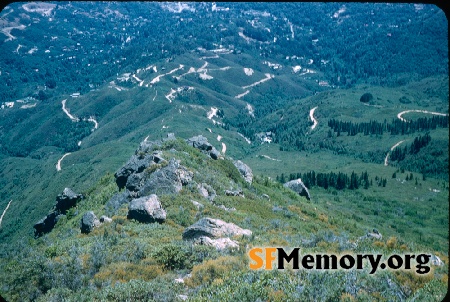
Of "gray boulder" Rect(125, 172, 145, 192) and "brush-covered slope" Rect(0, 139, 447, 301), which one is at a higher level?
"brush-covered slope" Rect(0, 139, 447, 301)

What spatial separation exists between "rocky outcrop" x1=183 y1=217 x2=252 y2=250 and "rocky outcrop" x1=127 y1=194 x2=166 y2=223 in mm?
4112

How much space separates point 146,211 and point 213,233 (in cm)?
585

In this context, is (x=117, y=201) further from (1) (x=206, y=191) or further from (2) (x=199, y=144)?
(2) (x=199, y=144)

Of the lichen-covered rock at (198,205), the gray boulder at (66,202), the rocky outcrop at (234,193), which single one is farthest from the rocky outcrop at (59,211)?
the lichen-covered rock at (198,205)

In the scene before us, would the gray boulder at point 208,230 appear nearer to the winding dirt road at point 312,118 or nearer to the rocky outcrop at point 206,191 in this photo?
the rocky outcrop at point 206,191

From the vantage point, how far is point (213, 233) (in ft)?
56.3

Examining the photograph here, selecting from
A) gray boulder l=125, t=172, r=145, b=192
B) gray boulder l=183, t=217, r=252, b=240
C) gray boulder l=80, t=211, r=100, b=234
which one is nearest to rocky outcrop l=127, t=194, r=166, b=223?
gray boulder l=80, t=211, r=100, b=234

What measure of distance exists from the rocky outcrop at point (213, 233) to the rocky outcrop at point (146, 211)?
13.5 feet

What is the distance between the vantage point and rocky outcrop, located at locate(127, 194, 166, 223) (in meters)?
21.3

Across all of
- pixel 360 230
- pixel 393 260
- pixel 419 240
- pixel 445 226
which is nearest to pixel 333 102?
pixel 445 226

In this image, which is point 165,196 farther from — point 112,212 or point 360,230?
point 360,230

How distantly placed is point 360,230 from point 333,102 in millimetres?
127690

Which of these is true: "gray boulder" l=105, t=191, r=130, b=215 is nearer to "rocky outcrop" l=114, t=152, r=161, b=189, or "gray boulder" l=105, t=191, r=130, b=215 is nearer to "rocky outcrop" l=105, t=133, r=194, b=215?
"rocky outcrop" l=105, t=133, r=194, b=215

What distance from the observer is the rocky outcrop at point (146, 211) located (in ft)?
69.8
